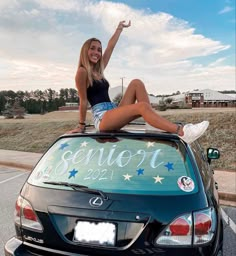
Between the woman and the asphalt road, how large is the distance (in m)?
1.85

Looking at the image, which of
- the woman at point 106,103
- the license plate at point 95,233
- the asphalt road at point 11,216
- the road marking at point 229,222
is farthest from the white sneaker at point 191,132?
the road marking at point 229,222

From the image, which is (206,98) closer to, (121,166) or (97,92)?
(97,92)

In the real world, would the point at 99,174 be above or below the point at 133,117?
below

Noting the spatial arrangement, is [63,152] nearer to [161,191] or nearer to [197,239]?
[161,191]

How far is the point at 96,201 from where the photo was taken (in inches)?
85.0

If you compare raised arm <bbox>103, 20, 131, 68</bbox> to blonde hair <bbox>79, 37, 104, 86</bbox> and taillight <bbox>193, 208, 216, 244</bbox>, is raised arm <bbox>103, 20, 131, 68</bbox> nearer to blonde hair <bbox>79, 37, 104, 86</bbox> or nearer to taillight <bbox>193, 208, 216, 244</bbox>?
blonde hair <bbox>79, 37, 104, 86</bbox>

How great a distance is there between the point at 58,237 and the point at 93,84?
6.19 ft

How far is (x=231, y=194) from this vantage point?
614 centimetres

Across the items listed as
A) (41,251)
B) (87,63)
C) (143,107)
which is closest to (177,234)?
(41,251)

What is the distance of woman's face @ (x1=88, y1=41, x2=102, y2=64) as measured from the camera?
386 cm

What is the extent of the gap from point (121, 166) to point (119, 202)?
329mm

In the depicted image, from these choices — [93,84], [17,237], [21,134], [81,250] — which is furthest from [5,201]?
[21,134]

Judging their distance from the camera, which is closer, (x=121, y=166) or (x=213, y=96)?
(x=121, y=166)

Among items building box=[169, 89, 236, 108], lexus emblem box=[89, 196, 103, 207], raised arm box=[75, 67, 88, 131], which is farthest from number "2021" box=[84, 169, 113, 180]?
building box=[169, 89, 236, 108]
